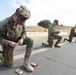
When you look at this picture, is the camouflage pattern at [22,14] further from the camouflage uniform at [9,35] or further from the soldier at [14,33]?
the camouflage uniform at [9,35]

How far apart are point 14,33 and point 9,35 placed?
0.13m

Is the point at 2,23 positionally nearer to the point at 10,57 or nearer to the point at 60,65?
the point at 10,57

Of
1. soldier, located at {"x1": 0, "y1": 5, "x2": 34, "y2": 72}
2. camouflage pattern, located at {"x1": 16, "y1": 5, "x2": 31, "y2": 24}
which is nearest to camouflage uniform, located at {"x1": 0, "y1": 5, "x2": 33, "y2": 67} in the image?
soldier, located at {"x1": 0, "y1": 5, "x2": 34, "y2": 72}

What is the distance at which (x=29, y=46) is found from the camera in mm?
3984

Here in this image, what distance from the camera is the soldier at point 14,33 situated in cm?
342

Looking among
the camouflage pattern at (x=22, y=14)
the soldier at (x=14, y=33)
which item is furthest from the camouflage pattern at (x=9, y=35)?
the camouflage pattern at (x=22, y=14)

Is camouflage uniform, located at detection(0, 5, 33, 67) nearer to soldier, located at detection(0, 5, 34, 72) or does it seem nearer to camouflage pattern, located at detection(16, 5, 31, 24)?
soldier, located at detection(0, 5, 34, 72)

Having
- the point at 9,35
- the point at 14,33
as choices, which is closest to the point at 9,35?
the point at 9,35

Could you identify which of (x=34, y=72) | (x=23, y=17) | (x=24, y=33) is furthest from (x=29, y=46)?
(x=23, y=17)

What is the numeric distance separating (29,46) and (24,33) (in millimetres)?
348

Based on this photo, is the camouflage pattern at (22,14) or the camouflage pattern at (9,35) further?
the camouflage pattern at (9,35)

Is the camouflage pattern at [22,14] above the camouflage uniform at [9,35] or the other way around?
above

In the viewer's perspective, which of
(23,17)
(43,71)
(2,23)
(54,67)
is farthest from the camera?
(54,67)

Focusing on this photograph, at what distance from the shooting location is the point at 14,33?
12.5 feet
